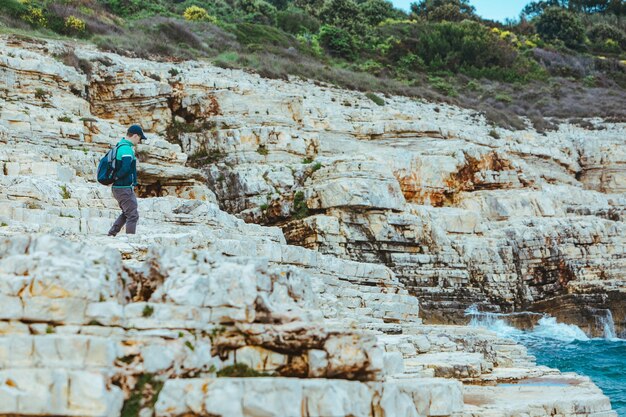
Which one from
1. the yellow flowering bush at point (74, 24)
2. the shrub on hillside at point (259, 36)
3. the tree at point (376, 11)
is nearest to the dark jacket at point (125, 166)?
the yellow flowering bush at point (74, 24)

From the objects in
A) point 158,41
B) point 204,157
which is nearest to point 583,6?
point 158,41

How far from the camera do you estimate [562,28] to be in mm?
56875

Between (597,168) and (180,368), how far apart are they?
Result: 25.1 m

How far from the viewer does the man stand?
30.8 ft

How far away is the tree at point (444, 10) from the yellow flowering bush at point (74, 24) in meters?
32.2

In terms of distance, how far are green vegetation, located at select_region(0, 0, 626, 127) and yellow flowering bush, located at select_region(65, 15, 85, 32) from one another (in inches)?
→ 2.0

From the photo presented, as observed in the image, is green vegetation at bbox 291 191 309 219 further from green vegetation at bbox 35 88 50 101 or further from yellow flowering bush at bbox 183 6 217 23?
yellow flowering bush at bbox 183 6 217 23

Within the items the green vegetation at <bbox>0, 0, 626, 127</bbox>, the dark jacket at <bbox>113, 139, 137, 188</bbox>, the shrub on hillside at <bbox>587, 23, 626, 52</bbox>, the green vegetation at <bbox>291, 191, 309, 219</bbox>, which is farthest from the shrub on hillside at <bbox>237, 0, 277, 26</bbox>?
the dark jacket at <bbox>113, 139, 137, 188</bbox>

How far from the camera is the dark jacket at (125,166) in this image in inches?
373

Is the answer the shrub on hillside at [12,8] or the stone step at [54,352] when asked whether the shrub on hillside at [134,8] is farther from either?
the stone step at [54,352]

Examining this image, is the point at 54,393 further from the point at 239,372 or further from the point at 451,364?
the point at 451,364

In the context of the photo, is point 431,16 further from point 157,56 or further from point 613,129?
point 157,56

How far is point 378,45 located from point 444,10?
570 inches

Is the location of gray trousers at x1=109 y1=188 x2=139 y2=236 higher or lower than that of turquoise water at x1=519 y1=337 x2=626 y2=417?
higher
